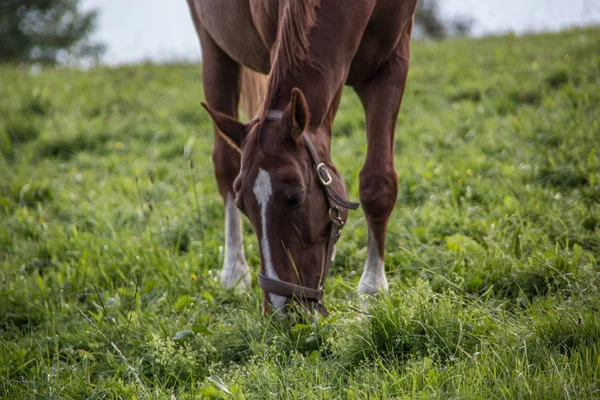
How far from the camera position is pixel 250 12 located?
10.7ft

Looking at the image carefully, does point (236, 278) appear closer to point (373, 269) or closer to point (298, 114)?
point (373, 269)

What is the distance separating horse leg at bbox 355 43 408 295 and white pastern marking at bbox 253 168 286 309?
70 cm

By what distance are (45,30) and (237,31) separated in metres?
22.3

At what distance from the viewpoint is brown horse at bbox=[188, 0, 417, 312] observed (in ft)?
7.93

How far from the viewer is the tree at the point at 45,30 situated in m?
21.5

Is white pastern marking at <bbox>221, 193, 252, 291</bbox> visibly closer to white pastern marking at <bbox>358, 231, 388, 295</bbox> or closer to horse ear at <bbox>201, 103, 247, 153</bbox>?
white pastern marking at <bbox>358, 231, 388, 295</bbox>

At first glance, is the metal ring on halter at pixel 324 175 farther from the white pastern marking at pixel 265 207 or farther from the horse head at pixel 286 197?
the white pastern marking at pixel 265 207

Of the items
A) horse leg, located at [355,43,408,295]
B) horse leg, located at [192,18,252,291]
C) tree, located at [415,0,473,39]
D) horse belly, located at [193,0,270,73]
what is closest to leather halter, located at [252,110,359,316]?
horse leg, located at [355,43,408,295]

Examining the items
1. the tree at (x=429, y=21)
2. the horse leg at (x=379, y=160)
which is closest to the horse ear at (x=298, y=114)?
the horse leg at (x=379, y=160)

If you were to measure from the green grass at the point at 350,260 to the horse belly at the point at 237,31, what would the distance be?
1.21 metres

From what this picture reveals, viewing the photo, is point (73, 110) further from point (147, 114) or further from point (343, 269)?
point (343, 269)

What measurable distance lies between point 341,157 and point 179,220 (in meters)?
1.60

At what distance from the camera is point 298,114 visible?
2.39m

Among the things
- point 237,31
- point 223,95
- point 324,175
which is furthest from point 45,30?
point 324,175
